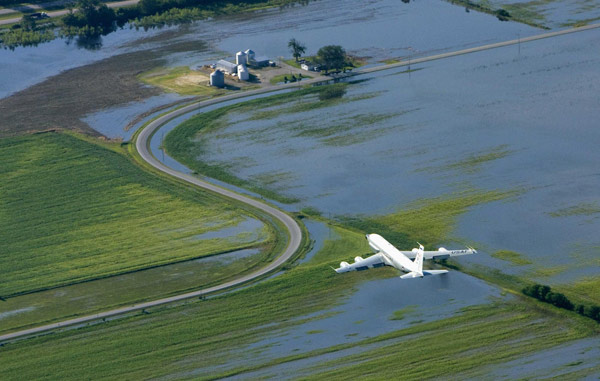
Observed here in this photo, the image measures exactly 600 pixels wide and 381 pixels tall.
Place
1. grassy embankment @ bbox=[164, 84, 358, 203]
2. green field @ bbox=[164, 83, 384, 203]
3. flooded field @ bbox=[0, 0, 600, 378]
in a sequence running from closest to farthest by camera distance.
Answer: flooded field @ bbox=[0, 0, 600, 378], grassy embankment @ bbox=[164, 84, 358, 203], green field @ bbox=[164, 83, 384, 203]

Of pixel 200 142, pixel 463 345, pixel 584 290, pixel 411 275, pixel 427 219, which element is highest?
pixel 200 142

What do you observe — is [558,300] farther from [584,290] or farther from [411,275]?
[411,275]

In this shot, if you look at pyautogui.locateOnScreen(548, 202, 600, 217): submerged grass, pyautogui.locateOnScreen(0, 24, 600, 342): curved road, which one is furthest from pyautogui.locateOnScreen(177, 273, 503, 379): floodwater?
pyautogui.locateOnScreen(548, 202, 600, 217): submerged grass

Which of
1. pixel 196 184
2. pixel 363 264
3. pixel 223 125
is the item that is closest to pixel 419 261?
pixel 363 264

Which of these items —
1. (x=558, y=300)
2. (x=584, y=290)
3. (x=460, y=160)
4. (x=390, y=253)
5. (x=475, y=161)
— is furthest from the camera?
(x=460, y=160)

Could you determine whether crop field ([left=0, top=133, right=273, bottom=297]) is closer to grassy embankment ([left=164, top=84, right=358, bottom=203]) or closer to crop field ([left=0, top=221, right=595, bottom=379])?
grassy embankment ([left=164, top=84, right=358, bottom=203])

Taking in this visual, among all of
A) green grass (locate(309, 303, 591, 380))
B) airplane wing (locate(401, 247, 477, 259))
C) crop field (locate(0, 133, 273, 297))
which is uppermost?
crop field (locate(0, 133, 273, 297))

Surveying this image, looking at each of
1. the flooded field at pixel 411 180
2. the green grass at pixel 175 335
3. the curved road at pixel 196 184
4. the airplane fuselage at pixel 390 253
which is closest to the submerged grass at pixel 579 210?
the flooded field at pixel 411 180

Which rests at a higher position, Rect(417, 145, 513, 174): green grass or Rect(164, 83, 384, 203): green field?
Rect(164, 83, 384, 203): green field
